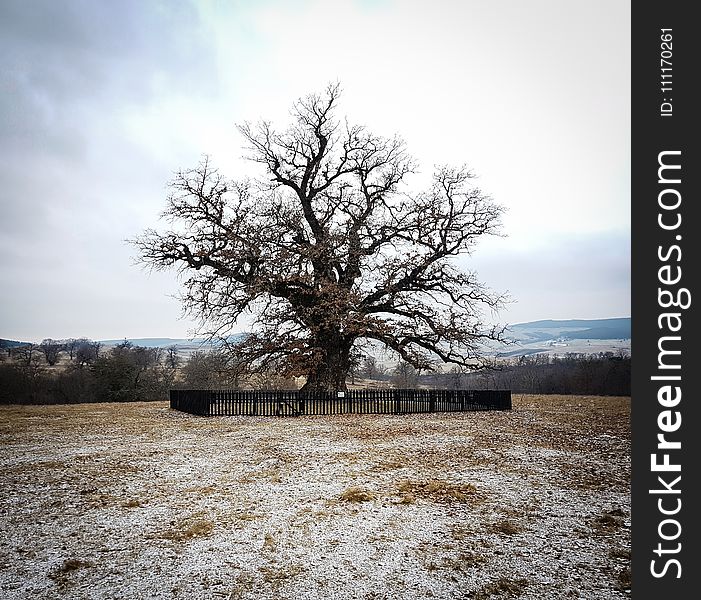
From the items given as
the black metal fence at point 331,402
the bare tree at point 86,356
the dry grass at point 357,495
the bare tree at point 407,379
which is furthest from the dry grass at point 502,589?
the bare tree at point 86,356

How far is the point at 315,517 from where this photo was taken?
19.5ft

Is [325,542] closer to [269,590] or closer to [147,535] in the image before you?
[269,590]

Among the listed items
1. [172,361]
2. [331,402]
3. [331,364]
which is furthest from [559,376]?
[172,361]

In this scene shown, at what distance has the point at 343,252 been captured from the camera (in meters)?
20.4

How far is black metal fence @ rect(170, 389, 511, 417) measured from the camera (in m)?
17.2

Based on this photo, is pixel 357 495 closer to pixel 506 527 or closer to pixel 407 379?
pixel 506 527

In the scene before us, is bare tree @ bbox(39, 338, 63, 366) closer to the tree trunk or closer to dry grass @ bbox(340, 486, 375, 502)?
the tree trunk

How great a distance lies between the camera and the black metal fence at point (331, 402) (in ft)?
56.6

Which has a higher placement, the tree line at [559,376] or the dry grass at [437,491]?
the dry grass at [437,491]

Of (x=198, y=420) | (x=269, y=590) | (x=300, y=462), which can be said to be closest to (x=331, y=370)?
Result: (x=198, y=420)

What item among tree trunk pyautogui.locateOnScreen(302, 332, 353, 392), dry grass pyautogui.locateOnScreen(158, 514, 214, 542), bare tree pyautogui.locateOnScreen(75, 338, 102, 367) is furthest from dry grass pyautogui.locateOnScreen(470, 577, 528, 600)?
bare tree pyautogui.locateOnScreen(75, 338, 102, 367)

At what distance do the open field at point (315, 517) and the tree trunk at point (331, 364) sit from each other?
8604 mm

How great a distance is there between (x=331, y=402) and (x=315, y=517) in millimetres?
12132

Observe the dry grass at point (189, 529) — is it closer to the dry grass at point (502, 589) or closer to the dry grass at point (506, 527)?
the dry grass at point (502, 589)
